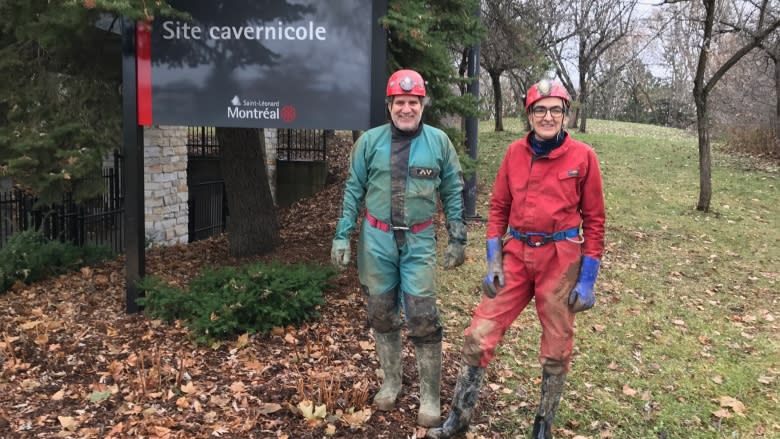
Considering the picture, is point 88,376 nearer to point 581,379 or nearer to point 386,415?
point 386,415

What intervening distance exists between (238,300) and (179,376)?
88cm

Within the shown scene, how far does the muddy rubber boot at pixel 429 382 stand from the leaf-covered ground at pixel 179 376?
10cm

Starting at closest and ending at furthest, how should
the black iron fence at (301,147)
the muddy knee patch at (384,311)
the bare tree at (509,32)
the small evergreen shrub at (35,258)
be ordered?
1. the muddy knee patch at (384,311)
2. the small evergreen shrub at (35,258)
3. the bare tree at (509,32)
4. the black iron fence at (301,147)

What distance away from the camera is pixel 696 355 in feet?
18.3

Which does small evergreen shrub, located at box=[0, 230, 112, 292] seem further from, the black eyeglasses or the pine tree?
the black eyeglasses

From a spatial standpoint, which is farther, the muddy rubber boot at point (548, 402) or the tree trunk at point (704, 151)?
the tree trunk at point (704, 151)

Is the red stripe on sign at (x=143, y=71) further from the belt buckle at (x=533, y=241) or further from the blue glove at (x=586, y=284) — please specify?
the blue glove at (x=586, y=284)

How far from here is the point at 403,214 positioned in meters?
3.63

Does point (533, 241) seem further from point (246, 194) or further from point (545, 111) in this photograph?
point (246, 194)

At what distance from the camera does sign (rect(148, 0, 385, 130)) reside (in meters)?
5.22

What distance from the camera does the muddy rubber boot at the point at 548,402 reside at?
3547 mm

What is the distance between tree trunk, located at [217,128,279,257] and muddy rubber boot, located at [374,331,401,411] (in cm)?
381

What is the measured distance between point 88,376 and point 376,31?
3273mm

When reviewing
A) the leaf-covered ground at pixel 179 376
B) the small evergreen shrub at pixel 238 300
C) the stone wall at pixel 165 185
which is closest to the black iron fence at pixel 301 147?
the stone wall at pixel 165 185
